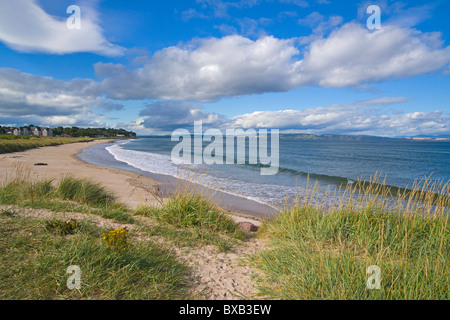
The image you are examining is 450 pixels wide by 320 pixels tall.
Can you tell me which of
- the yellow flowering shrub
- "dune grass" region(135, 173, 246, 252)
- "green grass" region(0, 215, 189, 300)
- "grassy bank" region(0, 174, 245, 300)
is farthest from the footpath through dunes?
the yellow flowering shrub

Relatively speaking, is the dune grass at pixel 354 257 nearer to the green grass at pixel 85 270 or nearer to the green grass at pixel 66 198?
the green grass at pixel 85 270

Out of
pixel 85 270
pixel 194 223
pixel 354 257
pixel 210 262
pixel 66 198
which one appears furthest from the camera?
pixel 66 198

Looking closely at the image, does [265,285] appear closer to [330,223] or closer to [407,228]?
[330,223]

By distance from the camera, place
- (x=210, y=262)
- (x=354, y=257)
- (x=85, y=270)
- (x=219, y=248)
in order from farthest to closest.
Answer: (x=219, y=248) < (x=210, y=262) < (x=354, y=257) < (x=85, y=270)

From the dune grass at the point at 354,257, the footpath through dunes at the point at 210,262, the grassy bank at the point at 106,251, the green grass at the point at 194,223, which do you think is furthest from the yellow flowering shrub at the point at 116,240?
the dune grass at the point at 354,257

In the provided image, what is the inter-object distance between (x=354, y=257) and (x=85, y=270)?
3982 mm

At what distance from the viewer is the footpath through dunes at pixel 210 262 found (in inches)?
145

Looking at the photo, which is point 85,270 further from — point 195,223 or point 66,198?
point 66,198

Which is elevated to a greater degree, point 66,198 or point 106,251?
point 106,251

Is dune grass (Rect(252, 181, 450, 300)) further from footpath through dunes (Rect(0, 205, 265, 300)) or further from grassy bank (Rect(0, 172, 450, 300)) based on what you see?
footpath through dunes (Rect(0, 205, 265, 300))

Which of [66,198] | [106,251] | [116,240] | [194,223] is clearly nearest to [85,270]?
[106,251]

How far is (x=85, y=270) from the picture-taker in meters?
3.47
